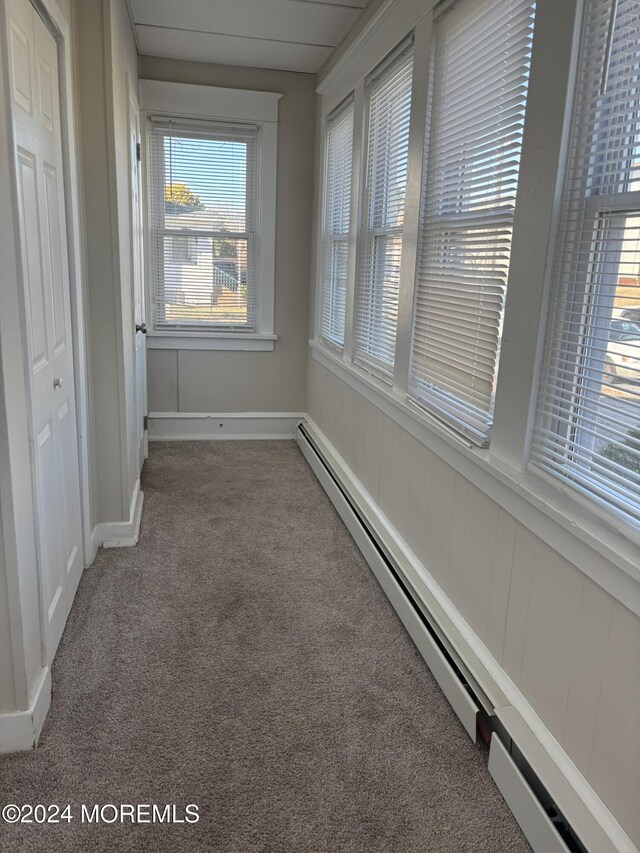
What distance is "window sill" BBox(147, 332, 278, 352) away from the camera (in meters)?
4.55

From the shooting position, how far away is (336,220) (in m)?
3.83

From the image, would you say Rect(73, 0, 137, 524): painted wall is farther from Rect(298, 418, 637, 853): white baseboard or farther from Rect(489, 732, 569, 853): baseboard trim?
Rect(489, 732, 569, 853): baseboard trim

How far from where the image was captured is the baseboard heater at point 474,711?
1389 millimetres

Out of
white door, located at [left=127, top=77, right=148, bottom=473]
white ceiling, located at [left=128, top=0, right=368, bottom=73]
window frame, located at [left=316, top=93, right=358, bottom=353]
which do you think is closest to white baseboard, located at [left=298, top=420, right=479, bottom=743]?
window frame, located at [left=316, top=93, right=358, bottom=353]

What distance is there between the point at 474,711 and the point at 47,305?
1818mm

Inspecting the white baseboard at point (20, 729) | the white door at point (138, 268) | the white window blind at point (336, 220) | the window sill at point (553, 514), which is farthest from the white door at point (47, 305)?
the white window blind at point (336, 220)

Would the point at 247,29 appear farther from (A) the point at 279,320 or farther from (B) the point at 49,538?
(B) the point at 49,538

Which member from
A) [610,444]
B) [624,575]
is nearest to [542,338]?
[610,444]

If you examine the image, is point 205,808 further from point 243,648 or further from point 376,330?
point 376,330

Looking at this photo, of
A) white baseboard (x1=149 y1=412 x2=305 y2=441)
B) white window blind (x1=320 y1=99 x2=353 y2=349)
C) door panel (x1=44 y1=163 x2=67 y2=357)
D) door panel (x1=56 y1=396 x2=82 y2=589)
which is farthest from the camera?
white baseboard (x1=149 y1=412 x2=305 y2=441)

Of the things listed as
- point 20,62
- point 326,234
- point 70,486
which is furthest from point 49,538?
point 326,234

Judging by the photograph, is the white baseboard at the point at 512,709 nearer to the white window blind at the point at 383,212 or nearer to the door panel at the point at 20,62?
the white window blind at the point at 383,212

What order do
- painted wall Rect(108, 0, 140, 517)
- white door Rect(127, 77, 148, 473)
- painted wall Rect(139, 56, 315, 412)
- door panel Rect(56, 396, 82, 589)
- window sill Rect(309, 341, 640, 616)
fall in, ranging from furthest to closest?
painted wall Rect(139, 56, 315, 412), white door Rect(127, 77, 148, 473), painted wall Rect(108, 0, 140, 517), door panel Rect(56, 396, 82, 589), window sill Rect(309, 341, 640, 616)

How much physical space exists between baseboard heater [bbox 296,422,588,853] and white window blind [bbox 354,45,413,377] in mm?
851
